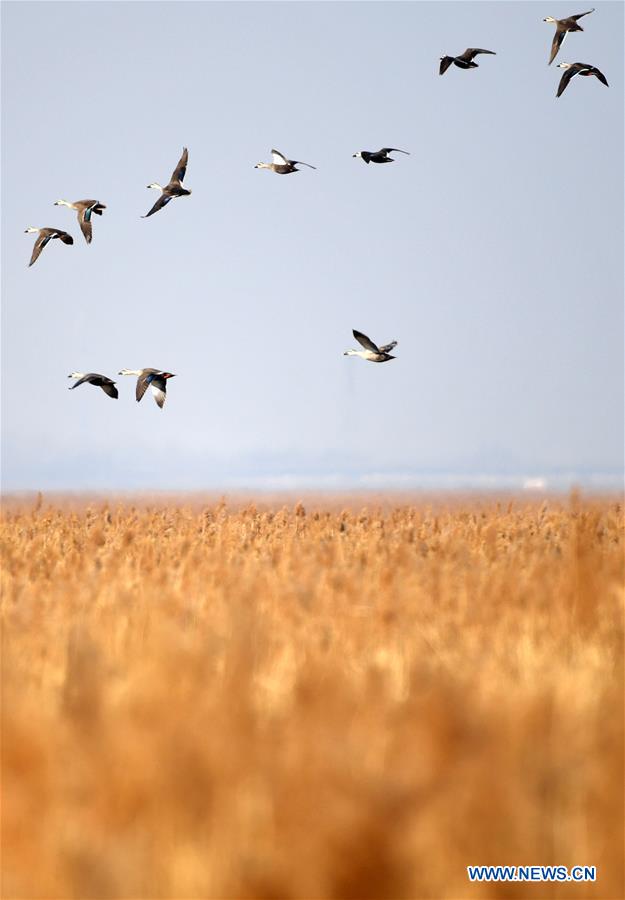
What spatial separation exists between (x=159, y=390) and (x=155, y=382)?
0.16m

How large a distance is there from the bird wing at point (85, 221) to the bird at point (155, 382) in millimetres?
2517

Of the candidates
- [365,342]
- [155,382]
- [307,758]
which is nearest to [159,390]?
[155,382]

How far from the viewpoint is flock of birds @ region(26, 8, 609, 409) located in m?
15.1

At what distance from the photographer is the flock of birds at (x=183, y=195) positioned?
15.1 metres

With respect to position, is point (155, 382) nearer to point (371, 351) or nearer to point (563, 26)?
point (371, 351)

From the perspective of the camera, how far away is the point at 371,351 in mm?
15773

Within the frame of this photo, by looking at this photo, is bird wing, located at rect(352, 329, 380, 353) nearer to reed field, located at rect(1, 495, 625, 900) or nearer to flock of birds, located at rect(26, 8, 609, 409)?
flock of birds, located at rect(26, 8, 609, 409)

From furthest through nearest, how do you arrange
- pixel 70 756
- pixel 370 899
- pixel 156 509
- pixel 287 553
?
pixel 156 509 < pixel 287 553 < pixel 70 756 < pixel 370 899

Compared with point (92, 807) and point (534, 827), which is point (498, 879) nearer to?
point (534, 827)

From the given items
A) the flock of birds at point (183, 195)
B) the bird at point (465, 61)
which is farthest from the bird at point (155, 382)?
the bird at point (465, 61)

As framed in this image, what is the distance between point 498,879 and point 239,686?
105cm

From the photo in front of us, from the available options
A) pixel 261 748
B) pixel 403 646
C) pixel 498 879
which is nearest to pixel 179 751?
pixel 261 748

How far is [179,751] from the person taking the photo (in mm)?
3457

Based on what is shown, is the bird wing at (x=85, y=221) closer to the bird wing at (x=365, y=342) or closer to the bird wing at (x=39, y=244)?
the bird wing at (x=39, y=244)
